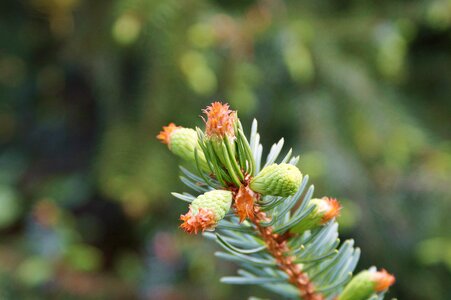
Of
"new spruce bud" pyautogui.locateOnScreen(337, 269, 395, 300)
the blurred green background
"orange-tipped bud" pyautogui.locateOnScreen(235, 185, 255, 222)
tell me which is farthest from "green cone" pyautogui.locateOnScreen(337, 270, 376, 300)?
the blurred green background

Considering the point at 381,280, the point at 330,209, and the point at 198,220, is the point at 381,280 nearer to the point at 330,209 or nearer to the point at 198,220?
the point at 330,209

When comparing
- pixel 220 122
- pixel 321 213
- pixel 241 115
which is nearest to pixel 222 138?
pixel 220 122

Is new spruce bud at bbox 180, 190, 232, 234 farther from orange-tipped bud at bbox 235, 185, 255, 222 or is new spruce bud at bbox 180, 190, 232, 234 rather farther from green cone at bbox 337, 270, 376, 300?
green cone at bbox 337, 270, 376, 300

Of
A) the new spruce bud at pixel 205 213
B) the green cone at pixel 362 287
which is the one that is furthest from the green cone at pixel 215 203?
the green cone at pixel 362 287

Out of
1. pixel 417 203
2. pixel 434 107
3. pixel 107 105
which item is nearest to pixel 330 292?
pixel 417 203

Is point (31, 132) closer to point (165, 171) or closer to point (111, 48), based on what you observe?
point (111, 48)

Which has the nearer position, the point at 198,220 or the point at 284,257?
the point at 198,220

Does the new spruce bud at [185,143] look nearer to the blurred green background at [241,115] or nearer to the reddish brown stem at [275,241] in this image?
the reddish brown stem at [275,241]
